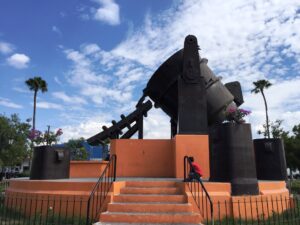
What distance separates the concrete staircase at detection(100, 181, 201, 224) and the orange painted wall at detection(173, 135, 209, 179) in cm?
271

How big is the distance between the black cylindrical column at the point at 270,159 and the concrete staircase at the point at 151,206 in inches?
189

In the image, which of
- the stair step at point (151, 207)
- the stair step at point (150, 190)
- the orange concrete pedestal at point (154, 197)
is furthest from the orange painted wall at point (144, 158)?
the stair step at point (151, 207)

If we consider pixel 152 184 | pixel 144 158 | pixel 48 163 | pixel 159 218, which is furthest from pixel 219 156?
pixel 48 163

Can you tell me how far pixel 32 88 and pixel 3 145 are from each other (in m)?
9.59

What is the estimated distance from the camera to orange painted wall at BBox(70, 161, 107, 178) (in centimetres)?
1316

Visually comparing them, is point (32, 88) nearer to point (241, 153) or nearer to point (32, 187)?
point (32, 187)

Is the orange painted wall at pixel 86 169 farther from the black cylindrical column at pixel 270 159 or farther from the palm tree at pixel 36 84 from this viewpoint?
the palm tree at pixel 36 84

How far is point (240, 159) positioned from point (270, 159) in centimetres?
→ 395

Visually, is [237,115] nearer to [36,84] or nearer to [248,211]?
[248,211]

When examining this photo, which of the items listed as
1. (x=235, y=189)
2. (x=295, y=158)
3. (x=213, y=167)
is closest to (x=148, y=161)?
(x=213, y=167)

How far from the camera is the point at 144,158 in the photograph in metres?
12.8

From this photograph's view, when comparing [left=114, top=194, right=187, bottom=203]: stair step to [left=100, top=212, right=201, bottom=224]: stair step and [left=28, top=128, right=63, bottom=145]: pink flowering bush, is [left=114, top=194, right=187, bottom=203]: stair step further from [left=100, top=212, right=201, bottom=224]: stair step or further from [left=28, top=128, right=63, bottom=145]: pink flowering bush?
[left=28, top=128, right=63, bottom=145]: pink flowering bush

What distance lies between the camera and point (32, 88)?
39.7m

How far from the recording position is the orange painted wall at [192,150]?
1112cm
